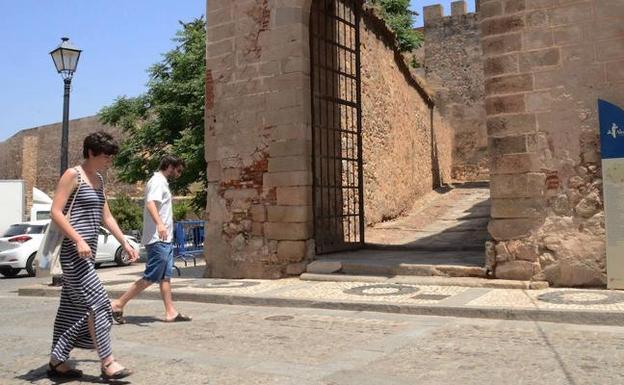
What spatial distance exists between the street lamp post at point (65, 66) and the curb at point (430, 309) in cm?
425

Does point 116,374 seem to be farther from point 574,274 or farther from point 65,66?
point 65,66

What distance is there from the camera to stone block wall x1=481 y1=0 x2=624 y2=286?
7.37 metres

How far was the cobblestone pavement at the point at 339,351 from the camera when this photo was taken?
13.5 ft

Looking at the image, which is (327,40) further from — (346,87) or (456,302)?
(456,302)

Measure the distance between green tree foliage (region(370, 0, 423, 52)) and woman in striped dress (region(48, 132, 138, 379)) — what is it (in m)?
24.4

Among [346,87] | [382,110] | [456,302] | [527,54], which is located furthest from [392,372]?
[382,110]

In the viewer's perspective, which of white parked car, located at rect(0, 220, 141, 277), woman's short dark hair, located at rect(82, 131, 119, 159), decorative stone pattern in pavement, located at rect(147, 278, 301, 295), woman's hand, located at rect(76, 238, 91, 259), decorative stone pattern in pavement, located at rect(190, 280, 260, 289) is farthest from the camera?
white parked car, located at rect(0, 220, 141, 277)

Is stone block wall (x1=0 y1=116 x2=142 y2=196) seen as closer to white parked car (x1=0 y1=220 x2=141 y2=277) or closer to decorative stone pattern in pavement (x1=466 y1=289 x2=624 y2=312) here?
white parked car (x1=0 y1=220 x2=141 y2=277)

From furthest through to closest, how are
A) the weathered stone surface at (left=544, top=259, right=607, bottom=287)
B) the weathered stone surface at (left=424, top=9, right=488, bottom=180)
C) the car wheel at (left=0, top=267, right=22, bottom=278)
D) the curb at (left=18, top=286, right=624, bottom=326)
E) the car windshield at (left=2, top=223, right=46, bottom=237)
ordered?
the weathered stone surface at (left=424, top=9, right=488, bottom=180)
the car windshield at (left=2, top=223, right=46, bottom=237)
the car wheel at (left=0, top=267, right=22, bottom=278)
the weathered stone surface at (left=544, top=259, right=607, bottom=287)
the curb at (left=18, top=286, right=624, bottom=326)

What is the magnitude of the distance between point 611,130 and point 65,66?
9.34 metres

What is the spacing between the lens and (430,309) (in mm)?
6402

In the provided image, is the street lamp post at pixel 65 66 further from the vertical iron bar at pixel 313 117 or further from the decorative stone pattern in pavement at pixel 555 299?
the decorative stone pattern in pavement at pixel 555 299

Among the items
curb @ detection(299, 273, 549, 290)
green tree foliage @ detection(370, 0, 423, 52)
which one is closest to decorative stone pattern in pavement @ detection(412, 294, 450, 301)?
curb @ detection(299, 273, 549, 290)

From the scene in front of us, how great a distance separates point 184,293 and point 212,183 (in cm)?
250
